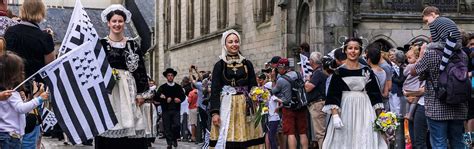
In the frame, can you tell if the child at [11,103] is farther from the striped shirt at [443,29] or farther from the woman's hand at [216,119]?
the striped shirt at [443,29]

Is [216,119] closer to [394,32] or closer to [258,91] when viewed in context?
[258,91]

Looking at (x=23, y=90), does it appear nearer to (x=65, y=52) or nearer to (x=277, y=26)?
(x=65, y=52)

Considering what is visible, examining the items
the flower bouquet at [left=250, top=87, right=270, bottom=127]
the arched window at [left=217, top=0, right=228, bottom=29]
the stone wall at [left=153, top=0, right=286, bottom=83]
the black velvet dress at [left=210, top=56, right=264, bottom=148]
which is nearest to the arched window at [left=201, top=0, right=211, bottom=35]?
the stone wall at [left=153, top=0, right=286, bottom=83]

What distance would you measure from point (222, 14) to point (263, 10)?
6582 millimetres

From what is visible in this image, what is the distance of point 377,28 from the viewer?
73.6 ft

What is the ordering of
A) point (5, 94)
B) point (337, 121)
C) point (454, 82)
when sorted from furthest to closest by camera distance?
point (454, 82) → point (337, 121) → point (5, 94)

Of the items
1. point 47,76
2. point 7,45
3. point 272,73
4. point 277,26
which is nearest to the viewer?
point 47,76

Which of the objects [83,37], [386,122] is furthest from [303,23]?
[83,37]

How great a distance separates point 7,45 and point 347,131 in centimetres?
414

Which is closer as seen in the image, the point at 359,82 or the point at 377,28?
the point at 359,82

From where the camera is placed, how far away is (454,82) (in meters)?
10.5

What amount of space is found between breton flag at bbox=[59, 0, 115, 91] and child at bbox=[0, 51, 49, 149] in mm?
1034

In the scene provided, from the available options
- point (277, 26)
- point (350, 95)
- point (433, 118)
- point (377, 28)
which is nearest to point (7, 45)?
point (350, 95)

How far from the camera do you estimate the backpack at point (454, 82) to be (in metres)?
10.5
